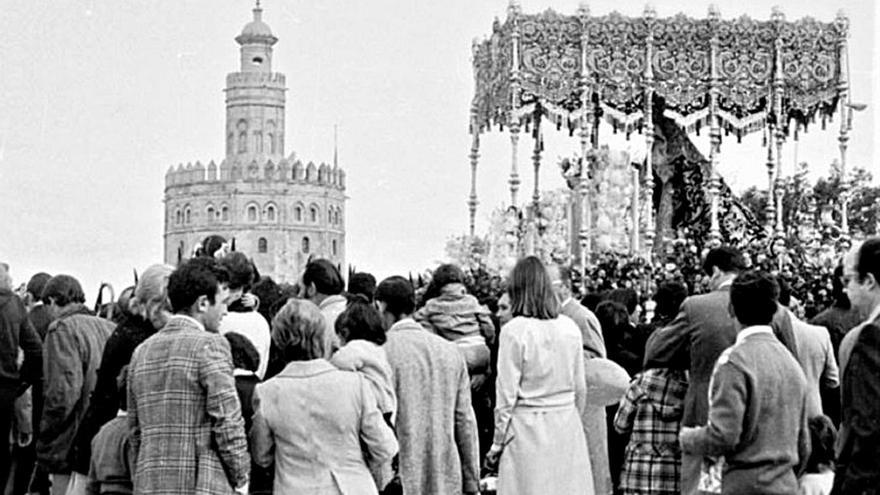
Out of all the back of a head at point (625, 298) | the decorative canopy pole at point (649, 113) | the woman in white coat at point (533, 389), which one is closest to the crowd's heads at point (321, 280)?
the woman in white coat at point (533, 389)

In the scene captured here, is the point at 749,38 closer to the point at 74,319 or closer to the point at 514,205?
the point at 514,205

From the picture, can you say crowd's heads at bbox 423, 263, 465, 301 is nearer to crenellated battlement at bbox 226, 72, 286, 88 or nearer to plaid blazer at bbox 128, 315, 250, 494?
plaid blazer at bbox 128, 315, 250, 494

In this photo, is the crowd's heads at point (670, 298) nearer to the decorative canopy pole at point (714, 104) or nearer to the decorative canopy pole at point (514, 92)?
the decorative canopy pole at point (514, 92)

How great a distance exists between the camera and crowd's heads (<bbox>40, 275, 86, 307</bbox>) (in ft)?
37.4

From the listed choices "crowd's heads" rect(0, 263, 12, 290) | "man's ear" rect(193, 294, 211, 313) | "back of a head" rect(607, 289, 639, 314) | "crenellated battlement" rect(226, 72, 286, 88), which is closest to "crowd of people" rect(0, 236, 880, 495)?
"man's ear" rect(193, 294, 211, 313)

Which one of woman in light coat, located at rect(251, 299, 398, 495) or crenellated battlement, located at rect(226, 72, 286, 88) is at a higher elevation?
crenellated battlement, located at rect(226, 72, 286, 88)

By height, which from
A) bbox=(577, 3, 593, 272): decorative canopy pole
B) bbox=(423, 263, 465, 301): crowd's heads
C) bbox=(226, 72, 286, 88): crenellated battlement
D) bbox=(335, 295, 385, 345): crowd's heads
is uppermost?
bbox=(226, 72, 286, 88): crenellated battlement

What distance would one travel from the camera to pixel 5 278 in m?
11.4

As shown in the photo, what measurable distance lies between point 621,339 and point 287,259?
103 m

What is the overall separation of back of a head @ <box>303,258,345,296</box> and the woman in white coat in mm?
1434

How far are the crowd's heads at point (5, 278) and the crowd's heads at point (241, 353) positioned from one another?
157 inches

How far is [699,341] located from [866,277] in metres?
1.79

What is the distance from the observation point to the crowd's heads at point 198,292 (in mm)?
7336

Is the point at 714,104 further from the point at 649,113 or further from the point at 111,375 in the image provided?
the point at 111,375
